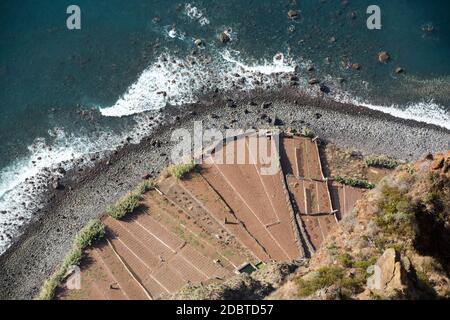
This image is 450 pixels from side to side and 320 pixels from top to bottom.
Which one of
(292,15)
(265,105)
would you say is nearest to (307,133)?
(265,105)

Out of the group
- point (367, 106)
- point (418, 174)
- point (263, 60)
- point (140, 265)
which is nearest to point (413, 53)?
point (367, 106)

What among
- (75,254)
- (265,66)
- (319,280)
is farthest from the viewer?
(265,66)

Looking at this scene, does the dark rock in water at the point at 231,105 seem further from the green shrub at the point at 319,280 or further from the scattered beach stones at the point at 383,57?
the green shrub at the point at 319,280

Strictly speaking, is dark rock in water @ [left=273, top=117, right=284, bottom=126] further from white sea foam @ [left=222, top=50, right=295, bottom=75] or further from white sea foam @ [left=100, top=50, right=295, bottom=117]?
white sea foam @ [left=222, top=50, right=295, bottom=75]

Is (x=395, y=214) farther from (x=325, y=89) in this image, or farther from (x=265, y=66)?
(x=265, y=66)

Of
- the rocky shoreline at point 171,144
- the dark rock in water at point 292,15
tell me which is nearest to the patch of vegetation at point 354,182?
the rocky shoreline at point 171,144
